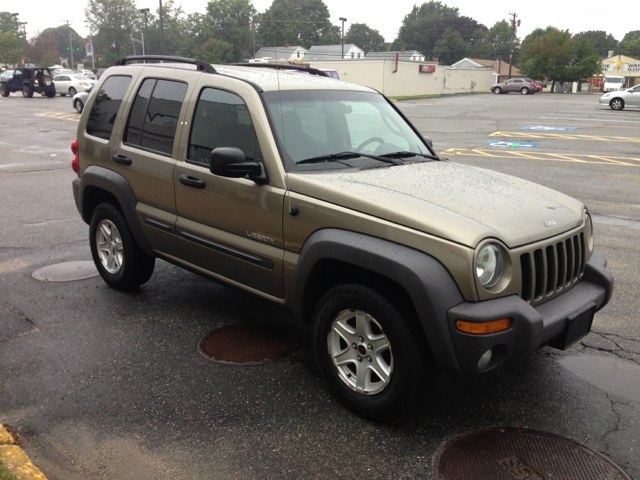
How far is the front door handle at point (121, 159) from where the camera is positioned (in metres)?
4.81

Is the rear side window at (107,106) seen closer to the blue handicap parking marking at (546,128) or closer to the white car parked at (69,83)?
the blue handicap parking marking at (546,128)

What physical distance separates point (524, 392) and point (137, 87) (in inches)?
148

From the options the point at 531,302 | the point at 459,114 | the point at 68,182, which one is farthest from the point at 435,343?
the point at 459,114

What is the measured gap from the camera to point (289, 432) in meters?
3.31

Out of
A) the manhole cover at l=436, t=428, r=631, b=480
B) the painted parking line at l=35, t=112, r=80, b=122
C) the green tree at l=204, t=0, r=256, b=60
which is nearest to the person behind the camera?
the manhole cover at l=436, t=428, r=631, b=480

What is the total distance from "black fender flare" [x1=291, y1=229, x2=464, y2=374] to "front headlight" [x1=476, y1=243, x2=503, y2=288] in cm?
15

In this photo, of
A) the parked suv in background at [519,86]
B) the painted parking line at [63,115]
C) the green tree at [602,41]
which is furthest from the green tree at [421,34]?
the painted parking line at [63,115]

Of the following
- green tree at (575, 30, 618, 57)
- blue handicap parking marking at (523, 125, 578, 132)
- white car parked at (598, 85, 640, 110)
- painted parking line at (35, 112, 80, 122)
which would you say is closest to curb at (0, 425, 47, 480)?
blue handicap parking marking at (523, 125, 578, 132)

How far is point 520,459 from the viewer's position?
3.07 meters

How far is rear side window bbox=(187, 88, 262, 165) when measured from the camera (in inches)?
155

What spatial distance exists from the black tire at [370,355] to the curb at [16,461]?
161cm

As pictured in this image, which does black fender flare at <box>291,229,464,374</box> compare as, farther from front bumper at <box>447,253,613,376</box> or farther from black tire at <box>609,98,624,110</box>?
black tire at <box>609,98,624,110</box>

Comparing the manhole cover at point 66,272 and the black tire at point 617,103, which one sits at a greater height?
the black tire at point 617,103

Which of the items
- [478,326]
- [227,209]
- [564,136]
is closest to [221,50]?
[227,209]
